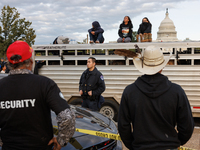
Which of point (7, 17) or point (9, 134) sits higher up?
point (7, 17)

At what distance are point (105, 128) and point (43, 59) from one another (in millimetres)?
4275

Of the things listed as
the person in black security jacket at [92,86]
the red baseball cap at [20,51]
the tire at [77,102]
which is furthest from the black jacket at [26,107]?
the tire at [77,102]

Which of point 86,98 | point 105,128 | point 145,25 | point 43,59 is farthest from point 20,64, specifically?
point 145,25

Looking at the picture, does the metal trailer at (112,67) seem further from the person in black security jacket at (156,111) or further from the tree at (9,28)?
the tree at (9,28)

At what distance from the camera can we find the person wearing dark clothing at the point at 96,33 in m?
7.69

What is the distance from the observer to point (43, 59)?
24.1 ft

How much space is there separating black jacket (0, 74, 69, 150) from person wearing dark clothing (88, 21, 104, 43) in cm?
575

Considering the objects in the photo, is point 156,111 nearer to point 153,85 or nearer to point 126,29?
point 153,85

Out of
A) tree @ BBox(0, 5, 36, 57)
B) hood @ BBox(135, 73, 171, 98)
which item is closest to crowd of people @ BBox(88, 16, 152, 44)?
hood @ BBox(135, 73, 171, 98)

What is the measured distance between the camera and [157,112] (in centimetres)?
202

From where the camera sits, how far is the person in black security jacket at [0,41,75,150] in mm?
1953

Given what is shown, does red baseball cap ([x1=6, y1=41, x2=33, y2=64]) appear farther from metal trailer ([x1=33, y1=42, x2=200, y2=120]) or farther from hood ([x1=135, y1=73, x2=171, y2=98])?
metal trailer ([x1=33, y1=42, x2=200, y2=120])

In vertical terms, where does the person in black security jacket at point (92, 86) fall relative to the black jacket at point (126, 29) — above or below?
below

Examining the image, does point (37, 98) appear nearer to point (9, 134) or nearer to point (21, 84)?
point (21, 84)
